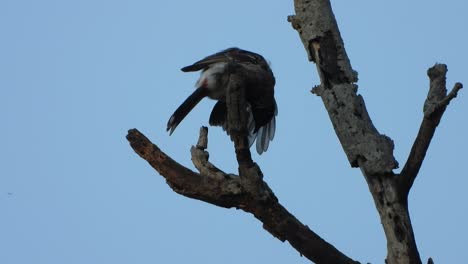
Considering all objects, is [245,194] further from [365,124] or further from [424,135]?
[424,135]

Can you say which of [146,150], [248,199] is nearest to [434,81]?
[248,199]

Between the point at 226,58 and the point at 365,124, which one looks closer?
the point at 365,124

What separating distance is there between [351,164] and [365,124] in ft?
0.80

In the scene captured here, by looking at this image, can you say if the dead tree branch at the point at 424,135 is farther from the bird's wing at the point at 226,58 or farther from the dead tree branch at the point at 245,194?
the bird's wing at the point at 226,58

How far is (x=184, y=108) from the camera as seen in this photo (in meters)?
6.62

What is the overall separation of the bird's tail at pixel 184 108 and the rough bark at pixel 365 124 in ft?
6.25

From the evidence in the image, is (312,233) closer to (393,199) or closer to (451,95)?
(393,199)

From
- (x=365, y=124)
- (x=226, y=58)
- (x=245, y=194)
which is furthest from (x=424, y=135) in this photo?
(x=226, y=58)

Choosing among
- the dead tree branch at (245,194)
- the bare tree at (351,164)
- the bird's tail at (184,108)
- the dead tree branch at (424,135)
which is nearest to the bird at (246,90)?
the bird's tail at (184,108)

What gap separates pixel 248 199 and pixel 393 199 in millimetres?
760

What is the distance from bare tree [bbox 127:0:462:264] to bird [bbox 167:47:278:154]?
2.14 meters

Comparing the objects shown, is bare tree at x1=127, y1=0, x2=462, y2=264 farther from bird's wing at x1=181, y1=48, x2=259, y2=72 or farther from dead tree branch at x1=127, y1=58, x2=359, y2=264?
bird's wing at x1=181, y1=48, x2=259, y2=72

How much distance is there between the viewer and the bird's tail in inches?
259

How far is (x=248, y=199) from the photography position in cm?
412
